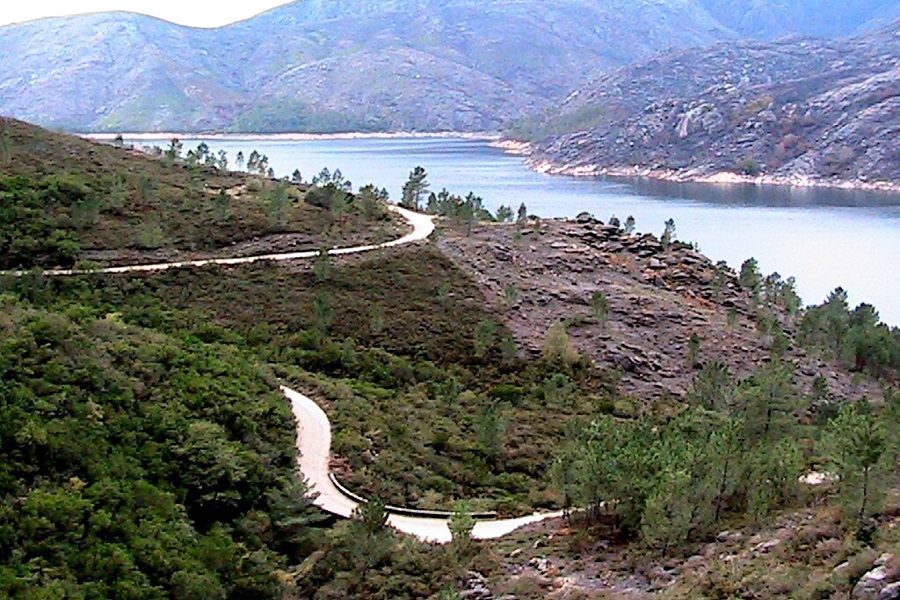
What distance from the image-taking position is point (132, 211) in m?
60.5

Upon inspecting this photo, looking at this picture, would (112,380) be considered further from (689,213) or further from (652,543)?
(689,213)

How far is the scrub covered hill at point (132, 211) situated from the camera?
177 ft

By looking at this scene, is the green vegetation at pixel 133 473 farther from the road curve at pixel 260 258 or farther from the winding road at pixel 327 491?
the road curve at pixel 260 258

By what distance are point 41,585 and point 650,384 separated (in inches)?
1534

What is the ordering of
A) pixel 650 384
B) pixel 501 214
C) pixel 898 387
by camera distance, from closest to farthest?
pixel 650 384 < pixel 898 387 < pixel 501 214

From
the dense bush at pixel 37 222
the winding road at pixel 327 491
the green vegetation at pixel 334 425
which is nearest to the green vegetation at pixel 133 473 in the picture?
the green vegetation at pixel 334 425

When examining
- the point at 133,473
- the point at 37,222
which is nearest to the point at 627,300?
the point at 37,222

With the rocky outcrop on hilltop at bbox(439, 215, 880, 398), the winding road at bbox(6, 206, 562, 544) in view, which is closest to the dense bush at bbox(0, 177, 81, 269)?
the winding road at bbox(6, 206, 562, 544)

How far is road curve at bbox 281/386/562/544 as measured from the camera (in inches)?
1132

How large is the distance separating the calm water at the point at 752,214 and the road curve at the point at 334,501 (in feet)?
200

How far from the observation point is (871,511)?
2042 centimetres

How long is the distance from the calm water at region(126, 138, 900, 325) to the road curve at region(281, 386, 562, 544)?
200 ft

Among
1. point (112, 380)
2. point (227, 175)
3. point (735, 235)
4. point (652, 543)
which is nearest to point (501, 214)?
point (227, 175)

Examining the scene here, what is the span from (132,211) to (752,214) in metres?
103
